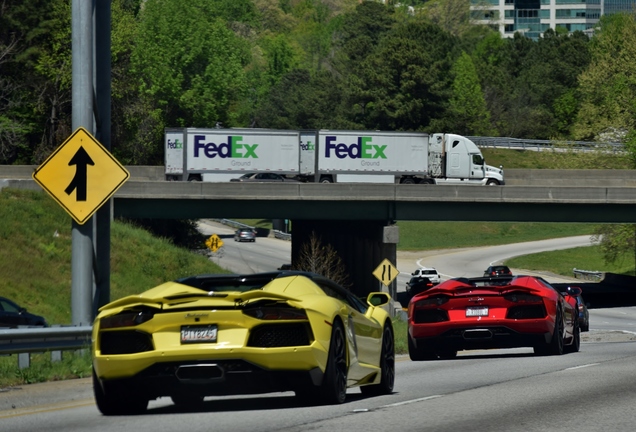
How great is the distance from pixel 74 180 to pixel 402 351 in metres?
9.06

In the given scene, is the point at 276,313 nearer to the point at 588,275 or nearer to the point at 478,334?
the point at 478,334

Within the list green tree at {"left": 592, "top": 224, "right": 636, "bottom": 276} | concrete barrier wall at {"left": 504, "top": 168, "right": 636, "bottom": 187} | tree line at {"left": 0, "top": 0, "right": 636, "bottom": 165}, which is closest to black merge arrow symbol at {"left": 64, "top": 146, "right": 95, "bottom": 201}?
concrete barrier wall at {"left": 504, "top": 168, "right": 636, "bottom": 187}

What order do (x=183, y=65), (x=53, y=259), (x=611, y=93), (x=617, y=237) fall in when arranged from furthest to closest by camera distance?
(x=611, y=93) < (x=183, y=65) < (x=617, y=237) < (x=53, y=259)

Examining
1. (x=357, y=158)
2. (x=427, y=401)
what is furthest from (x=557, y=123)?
(x=427, y=401)

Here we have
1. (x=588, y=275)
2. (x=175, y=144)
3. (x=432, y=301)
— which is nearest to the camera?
(x=432, y=301)

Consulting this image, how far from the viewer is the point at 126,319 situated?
1055 cm

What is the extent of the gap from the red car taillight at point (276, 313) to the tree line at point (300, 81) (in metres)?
58.9

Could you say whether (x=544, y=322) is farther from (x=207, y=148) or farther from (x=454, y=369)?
(x=207, y=148)

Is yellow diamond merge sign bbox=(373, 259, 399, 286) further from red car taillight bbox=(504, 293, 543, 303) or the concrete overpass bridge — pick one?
red car taillight bbox=(504, 293, 543, 303)

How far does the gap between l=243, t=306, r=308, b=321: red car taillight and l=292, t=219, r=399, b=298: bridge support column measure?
46.7 meters

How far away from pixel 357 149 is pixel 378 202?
1216cm

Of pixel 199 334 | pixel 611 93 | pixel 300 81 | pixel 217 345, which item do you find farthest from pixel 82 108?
pixel 300 81

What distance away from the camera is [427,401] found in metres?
11.6

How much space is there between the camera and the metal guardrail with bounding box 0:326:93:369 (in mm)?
14578
